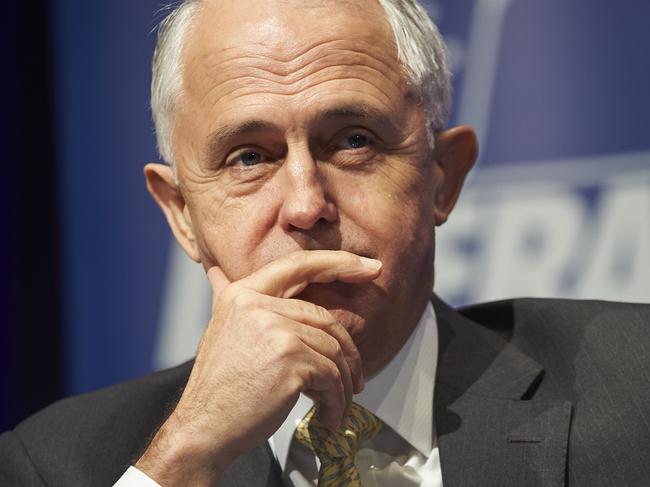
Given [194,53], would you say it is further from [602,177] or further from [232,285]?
[602,177]

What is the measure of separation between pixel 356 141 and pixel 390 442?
71cm

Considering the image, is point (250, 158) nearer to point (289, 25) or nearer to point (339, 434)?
point (289, 25)

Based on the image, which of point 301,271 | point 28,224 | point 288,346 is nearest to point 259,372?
point 288,346

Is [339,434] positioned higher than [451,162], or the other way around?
[451,162]

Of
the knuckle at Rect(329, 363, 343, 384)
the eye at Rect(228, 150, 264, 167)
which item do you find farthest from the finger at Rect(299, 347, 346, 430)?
the eye at Rect(228, 150, 264, 167)

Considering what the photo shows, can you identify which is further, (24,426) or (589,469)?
(24,426)

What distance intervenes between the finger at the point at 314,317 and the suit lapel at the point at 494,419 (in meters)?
0.38

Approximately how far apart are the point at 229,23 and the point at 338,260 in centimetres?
63

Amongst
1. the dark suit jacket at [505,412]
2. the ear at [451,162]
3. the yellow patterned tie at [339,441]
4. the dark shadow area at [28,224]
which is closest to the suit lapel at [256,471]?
the dark suit jacket at [505,412]

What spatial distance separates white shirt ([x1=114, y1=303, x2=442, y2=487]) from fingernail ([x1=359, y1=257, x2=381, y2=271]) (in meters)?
0.37

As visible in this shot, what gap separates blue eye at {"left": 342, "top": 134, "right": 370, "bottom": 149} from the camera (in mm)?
2168

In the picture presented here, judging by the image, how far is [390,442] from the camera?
231 centimetres

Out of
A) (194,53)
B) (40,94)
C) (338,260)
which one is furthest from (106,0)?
(338,260)

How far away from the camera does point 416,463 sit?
2.28m
